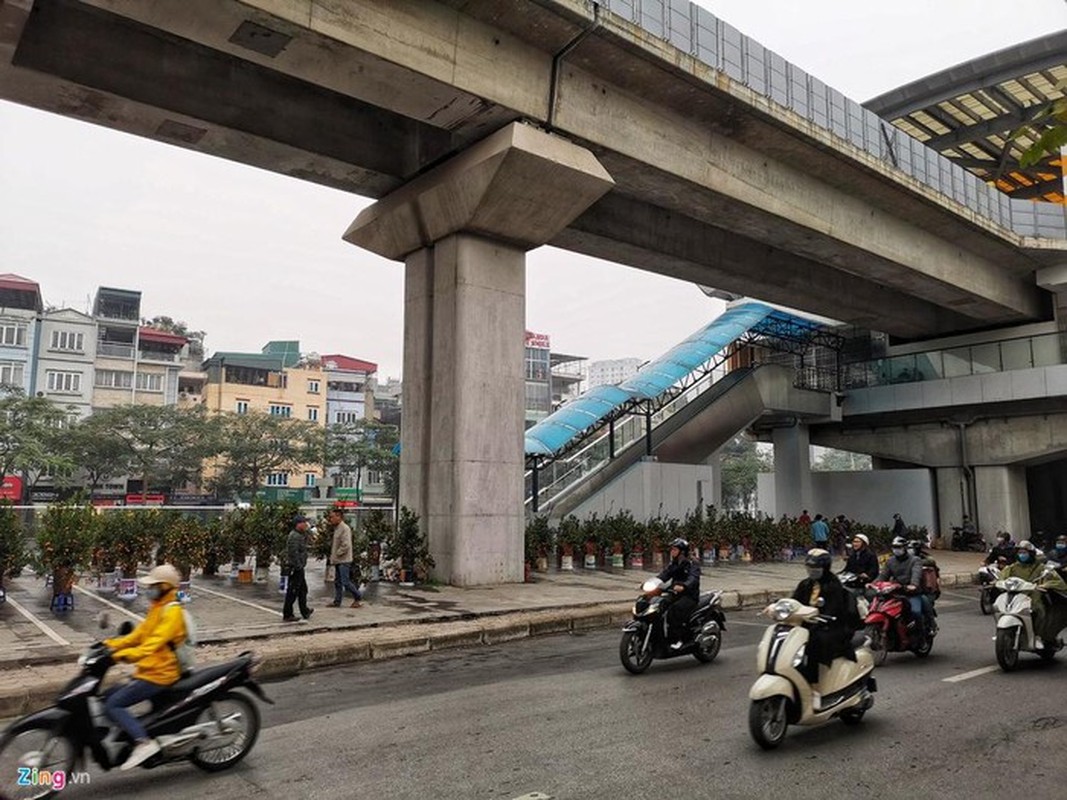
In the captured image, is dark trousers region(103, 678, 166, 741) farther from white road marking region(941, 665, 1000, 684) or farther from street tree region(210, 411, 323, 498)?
street tree region(210, 411, 323, 498)

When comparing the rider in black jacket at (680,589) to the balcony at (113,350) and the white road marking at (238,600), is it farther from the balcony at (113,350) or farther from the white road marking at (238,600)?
the balcony at (113,350)

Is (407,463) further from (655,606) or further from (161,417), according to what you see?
(161,417)

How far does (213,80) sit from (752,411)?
22754mm

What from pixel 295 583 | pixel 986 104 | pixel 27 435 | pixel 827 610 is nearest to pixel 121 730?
pixel 827 610

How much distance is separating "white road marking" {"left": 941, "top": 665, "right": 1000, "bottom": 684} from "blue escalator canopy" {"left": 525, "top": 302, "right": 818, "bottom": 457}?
14.2 meters

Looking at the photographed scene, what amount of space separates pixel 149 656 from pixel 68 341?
5748cm

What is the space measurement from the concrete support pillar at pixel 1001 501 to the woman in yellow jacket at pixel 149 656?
33194 millimetres

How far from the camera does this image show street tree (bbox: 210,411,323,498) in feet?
179

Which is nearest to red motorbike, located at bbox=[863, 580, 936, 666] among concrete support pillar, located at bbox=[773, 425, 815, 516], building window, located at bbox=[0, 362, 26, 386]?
concrete support pillar, located at bbox=[773, 425, 815, 516]

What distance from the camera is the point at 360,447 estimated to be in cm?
5959

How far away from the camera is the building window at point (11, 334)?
166 ft

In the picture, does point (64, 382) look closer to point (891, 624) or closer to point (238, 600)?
point (238, 600)

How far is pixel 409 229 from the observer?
1662 cm

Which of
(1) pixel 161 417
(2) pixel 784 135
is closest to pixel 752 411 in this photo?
(2) pixel 784 135
